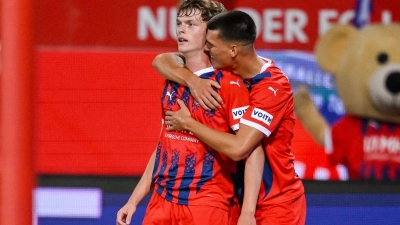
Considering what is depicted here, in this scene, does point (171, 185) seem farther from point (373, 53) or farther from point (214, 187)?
point (373, 53)

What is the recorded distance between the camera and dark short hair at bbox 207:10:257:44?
2307mm

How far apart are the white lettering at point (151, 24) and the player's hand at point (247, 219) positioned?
1.96m

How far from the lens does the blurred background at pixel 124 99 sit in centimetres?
396

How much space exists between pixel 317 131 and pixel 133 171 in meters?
1.06

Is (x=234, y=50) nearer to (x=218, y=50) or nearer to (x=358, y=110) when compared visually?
(x=218, y=50)

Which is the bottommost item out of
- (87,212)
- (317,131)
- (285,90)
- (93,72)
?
(87,212)

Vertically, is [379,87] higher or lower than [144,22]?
lower

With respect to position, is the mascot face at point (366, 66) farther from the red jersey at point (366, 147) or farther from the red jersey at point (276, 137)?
the red jersey at point (276, 137)

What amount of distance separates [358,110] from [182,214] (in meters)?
1.94

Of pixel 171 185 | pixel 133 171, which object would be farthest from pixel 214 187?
pixel 133 171

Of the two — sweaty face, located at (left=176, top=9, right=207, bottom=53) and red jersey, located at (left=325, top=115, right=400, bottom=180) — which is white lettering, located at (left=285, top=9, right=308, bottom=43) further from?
sweaty face, located at (left=176, top=9, right=207, bottom=53)

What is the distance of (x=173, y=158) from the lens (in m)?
2.34

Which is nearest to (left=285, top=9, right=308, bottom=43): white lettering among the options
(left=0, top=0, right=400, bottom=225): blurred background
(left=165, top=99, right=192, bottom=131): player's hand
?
(left=0, top=0, right=400, bottom=225): blurred background

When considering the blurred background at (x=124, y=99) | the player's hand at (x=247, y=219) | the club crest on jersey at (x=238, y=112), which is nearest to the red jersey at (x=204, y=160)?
the club crest on jersey at (x=238, y=112)
